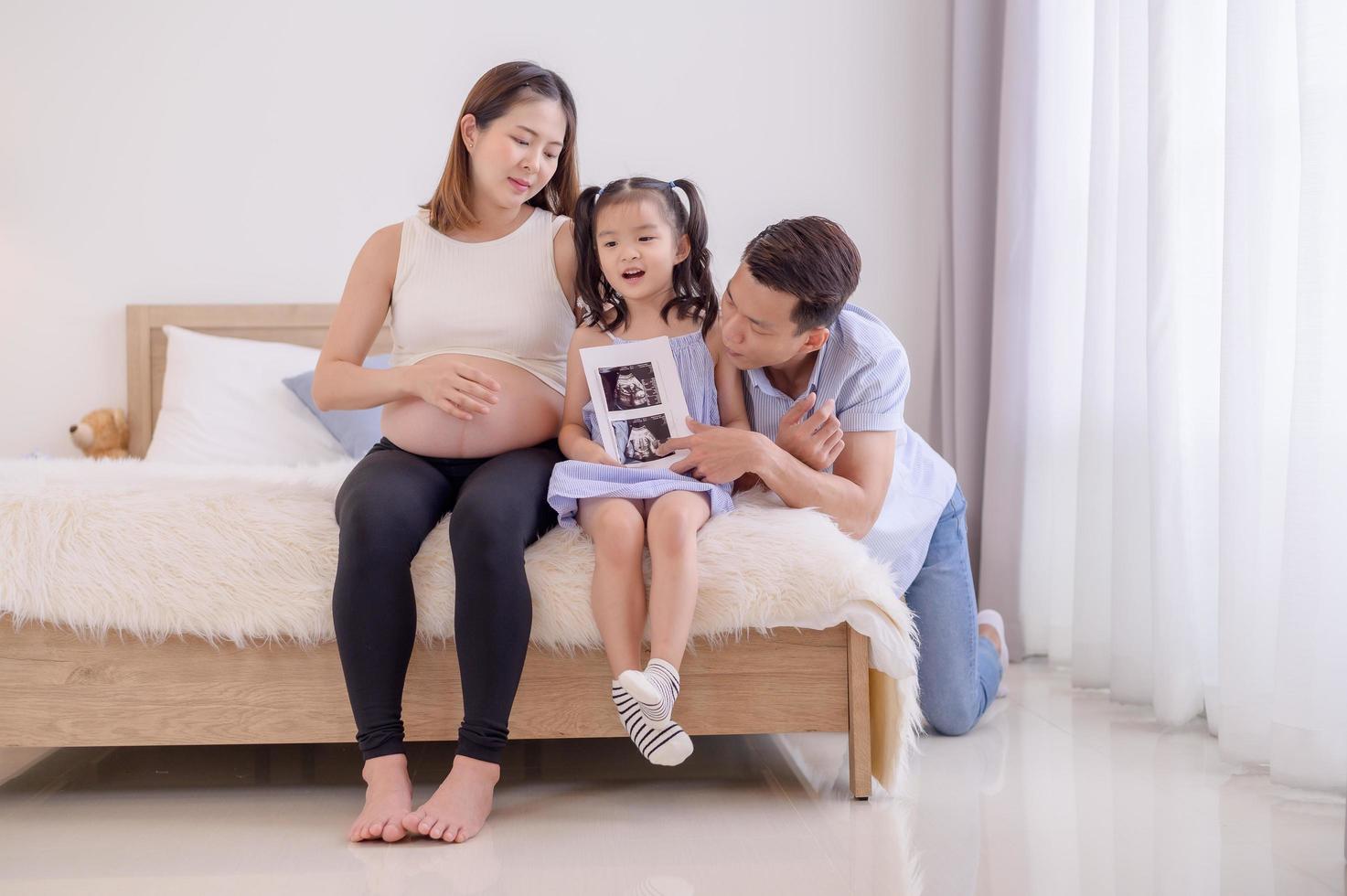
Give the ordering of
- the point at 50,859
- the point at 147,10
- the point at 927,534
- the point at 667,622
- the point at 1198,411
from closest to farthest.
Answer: the point at 50,859
the point at 667,622
the point at 927,534
the point at 1198,411
the point at 147,10

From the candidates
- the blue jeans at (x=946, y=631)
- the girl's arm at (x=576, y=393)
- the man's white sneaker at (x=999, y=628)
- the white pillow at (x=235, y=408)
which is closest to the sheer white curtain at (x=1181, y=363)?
the man's white sneaker at (x=999, y=628)

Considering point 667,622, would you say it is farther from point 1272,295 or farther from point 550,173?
point 1272,295

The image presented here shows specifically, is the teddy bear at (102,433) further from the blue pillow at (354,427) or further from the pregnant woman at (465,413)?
the pregnant woman at (465,413)

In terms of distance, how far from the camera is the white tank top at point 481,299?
1681 millimetres

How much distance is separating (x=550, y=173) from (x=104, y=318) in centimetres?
201

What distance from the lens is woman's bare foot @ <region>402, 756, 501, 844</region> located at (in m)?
1.32

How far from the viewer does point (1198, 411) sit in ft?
6.53

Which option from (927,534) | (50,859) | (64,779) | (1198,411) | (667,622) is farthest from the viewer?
(1198,411)

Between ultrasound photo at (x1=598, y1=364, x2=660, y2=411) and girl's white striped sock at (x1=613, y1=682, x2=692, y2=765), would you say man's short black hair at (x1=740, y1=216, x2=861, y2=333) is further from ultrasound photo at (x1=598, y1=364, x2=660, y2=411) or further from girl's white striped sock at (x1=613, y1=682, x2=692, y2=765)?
girl's white striped sock at (x1=613, y1=682, x2=692, y2=765)

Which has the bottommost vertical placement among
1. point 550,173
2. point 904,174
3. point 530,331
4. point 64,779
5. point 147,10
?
point 64,779

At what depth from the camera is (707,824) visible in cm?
142

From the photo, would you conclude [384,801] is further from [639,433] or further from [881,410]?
[881,410]

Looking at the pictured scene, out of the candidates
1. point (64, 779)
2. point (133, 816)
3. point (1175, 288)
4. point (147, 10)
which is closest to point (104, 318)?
point (147, 10)

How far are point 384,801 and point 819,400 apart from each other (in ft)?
2.64
